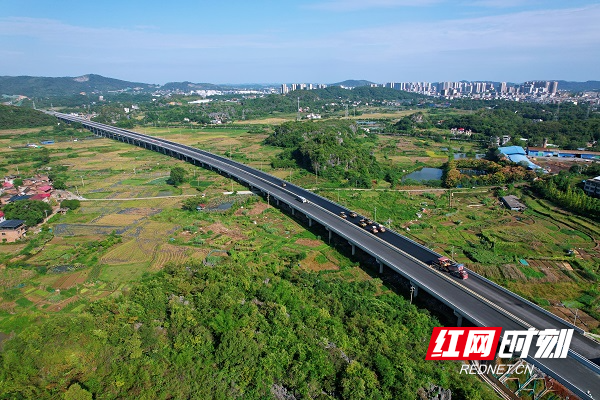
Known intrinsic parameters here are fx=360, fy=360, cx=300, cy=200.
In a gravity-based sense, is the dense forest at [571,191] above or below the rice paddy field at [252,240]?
above

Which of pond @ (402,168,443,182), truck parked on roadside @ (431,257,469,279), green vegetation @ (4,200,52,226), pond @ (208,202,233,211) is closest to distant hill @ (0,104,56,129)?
green vegetation @ (4,200,52,226)

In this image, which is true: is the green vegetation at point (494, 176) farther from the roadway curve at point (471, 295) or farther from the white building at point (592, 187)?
the roadway curve at point (471, 295)

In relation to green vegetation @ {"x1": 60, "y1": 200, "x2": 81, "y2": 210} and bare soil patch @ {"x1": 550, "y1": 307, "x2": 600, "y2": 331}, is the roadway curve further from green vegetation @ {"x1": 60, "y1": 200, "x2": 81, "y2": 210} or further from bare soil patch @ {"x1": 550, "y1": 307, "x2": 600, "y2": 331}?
green vegetation @ {"x1": 60, "y1": 200, "x2": 81, "y2": 210}

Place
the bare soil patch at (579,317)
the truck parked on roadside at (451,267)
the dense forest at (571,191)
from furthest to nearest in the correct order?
the dense forest at (571,191), the truck parked on roadside at (451,267), the bare soil patch at (579,317)

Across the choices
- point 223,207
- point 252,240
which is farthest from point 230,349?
point 223,207

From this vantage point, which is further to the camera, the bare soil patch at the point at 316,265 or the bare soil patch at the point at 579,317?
the bare soil patch at the point at 316,265

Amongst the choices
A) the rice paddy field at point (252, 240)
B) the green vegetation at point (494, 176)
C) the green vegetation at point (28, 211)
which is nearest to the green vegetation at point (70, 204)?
the rice paddy field at point (252, 240)

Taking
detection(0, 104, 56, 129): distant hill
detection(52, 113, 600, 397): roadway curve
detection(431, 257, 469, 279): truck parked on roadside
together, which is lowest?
detection(52, 113, 600, 397): roadway curve
